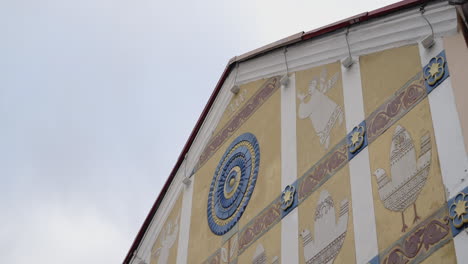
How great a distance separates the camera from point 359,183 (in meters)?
7.95

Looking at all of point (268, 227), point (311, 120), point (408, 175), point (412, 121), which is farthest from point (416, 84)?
point (268, 227)

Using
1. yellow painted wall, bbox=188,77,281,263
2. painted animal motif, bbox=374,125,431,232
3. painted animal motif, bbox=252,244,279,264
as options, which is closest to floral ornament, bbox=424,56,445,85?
painted animal motif, bbox=374,125,431,232

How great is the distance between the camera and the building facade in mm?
7168

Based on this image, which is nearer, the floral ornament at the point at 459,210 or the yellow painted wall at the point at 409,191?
the floral ornament at the point at 459,210

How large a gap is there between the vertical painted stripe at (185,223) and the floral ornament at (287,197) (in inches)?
77.5

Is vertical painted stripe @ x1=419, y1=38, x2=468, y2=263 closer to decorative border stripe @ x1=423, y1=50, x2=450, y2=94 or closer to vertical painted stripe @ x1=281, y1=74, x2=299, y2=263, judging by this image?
decorative border stripe @ x1=423, y1=50, x2=450, y2=94

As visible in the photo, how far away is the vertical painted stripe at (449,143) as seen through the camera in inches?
268

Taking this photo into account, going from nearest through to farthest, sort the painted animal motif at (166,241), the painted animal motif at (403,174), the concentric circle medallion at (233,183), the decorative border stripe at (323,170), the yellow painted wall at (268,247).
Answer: the painted animal motif at (403,174) < the decorative border stripe at (323,170) < the yellow painted wall at (268,247) < the concentric circle medallion at (233,183) < the painted animal motif at (166,241)

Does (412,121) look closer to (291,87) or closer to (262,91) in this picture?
(291,87)

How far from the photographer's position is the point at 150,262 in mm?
11516

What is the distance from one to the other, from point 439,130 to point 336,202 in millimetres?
1294

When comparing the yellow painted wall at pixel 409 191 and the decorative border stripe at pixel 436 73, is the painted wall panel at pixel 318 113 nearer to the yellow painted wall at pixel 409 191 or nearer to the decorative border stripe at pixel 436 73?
the yellow painted wall at pixel 409 191

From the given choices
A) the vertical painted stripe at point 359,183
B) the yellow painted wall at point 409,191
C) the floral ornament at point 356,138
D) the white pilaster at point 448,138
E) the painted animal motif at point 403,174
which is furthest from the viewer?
the floral ornament at point 356,138

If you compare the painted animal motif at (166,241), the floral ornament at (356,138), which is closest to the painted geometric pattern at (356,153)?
the floral ornament at (356,138)
